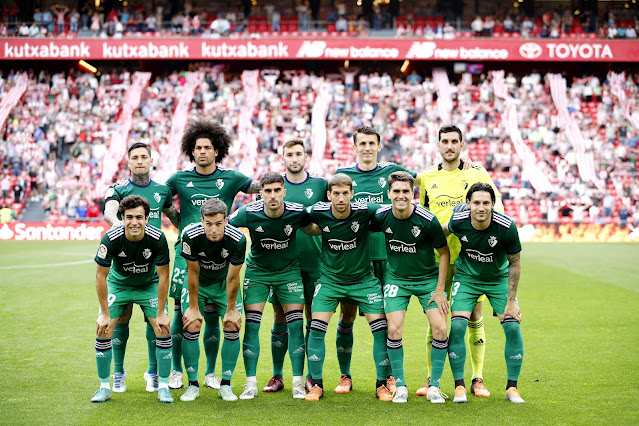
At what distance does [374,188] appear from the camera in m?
6.89

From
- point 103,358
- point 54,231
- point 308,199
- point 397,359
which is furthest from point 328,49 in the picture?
point 103,358

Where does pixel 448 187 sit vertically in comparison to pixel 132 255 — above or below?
above

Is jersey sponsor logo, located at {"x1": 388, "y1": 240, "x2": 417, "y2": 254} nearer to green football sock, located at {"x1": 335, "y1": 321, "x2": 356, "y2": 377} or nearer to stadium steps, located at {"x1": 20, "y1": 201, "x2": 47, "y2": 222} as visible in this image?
green football sock, located at {"x1": 335, "y1": 321, "x2": 356, "y2": 377}

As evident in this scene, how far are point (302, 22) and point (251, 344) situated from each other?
90.5ft

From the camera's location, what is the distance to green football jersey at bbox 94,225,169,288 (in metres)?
6.03

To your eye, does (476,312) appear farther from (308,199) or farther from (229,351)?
(229,351)

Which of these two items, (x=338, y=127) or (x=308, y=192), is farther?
(x=338, y=127)

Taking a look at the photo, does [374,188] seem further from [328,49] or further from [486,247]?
[328,49]

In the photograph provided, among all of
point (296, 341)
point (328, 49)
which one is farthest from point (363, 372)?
point (328, 49)

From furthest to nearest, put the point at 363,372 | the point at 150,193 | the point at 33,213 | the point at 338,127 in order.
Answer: the point at 338,127 < the point at 33,213 < the point at 363,372 < the point at 150,193

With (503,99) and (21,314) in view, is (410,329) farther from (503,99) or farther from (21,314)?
(503,99)

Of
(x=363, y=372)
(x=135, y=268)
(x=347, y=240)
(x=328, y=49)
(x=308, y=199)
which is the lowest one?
(x=363, y=372)

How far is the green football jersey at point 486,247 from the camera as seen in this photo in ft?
20.0

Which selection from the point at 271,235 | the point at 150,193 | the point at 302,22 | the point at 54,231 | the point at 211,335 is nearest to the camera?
the point at 271,235
